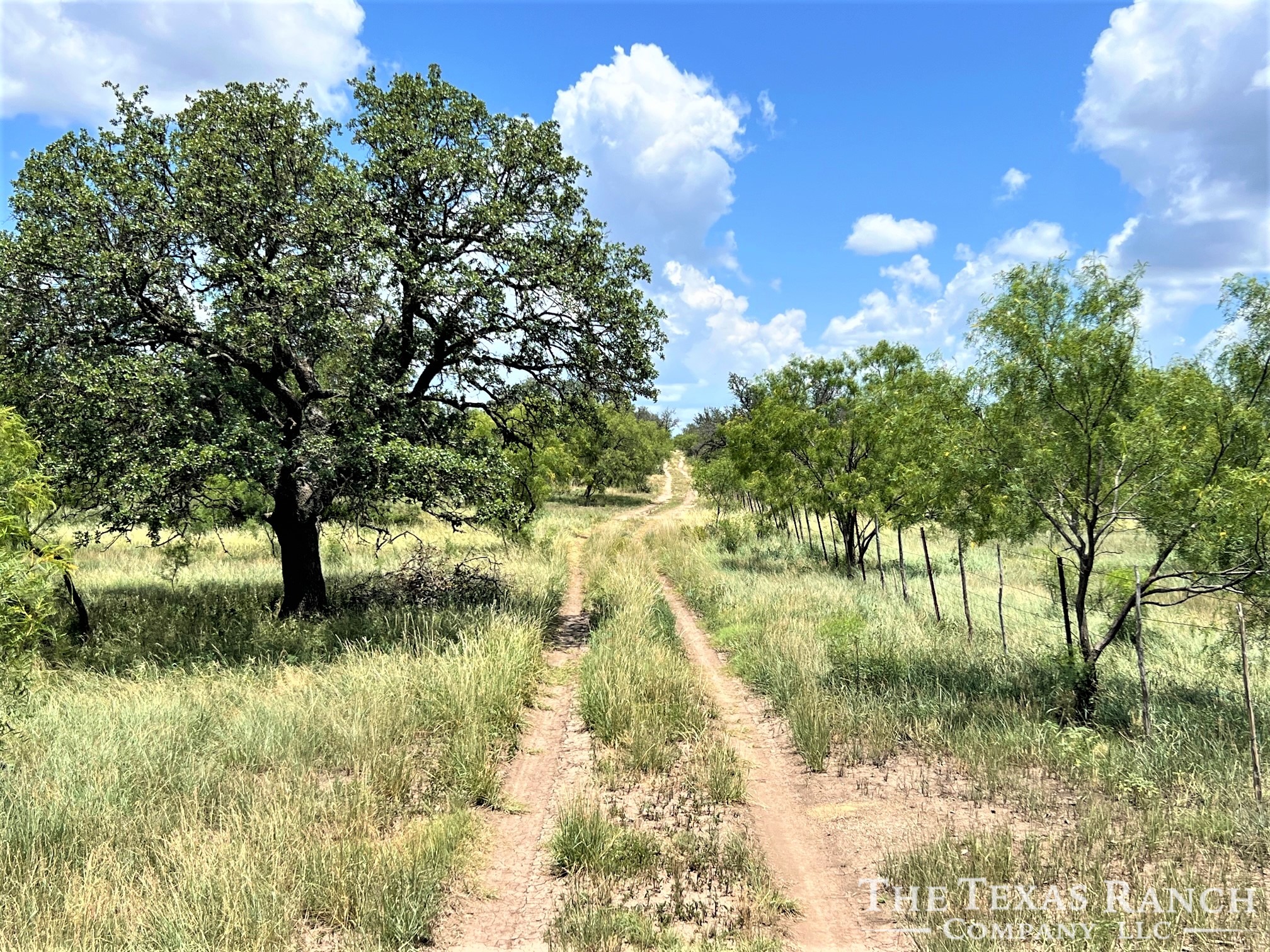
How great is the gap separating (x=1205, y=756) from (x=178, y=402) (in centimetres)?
1495

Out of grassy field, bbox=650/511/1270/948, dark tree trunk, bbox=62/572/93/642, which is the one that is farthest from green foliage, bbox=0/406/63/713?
grassy field, bbox=650/511/1270/948

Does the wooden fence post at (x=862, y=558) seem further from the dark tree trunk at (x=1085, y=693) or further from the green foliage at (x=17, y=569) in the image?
the green foliage at (x=17, y=569)

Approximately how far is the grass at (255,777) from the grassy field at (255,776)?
0.07ft

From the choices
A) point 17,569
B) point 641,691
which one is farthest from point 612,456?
point 17,569

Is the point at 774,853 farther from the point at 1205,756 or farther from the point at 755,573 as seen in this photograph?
the point at 755,573

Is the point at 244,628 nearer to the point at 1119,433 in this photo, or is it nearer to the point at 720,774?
the point at 720,774

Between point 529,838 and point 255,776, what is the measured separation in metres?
2.75

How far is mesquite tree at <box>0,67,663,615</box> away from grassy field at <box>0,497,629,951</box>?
2376mm

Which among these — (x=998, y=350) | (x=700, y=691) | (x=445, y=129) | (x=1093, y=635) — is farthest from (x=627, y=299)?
(x=1093, y=635)

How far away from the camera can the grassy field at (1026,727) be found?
491 cm

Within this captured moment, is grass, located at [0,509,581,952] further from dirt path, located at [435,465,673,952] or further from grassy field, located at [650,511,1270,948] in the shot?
grassy field, located at [650,511,1270,948]

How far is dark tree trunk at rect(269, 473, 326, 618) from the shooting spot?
12039mm

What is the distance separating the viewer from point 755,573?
18359mm

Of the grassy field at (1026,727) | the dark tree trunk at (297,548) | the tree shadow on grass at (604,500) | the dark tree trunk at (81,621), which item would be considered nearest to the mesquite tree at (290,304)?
the dark tree trunk at (297,548)
